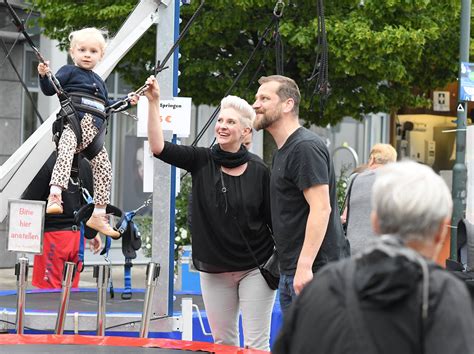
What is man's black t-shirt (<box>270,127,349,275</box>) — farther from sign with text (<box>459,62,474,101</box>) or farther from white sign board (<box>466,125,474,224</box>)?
sign with text (<box>459,62,474,101</box>)

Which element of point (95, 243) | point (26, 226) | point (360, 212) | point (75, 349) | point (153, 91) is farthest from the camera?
point (360, 212)

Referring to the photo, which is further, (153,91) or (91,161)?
(91,161)

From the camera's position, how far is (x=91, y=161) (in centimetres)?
702

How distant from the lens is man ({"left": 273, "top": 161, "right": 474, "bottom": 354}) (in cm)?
277

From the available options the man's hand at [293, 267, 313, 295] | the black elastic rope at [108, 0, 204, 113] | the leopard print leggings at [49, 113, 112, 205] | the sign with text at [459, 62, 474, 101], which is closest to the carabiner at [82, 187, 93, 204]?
the leopard print leggings at [49, 113, 112, 205]

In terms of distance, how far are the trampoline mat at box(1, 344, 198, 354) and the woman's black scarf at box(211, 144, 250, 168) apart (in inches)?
41.1

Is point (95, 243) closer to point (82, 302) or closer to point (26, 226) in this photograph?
point (82, 302)

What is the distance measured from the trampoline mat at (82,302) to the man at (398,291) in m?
5.03

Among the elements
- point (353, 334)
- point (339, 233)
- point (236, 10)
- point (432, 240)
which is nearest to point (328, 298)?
point (353, 334)

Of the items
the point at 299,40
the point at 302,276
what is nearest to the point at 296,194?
the point at 302,276

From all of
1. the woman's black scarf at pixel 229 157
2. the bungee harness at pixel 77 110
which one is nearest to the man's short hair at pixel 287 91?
the woman's black scarf at pixel 229 157

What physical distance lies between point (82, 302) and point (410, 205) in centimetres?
581

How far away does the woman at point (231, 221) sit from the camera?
628 centimetres

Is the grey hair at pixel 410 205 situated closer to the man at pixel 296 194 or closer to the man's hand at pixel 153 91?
the man at pixel 296 194
